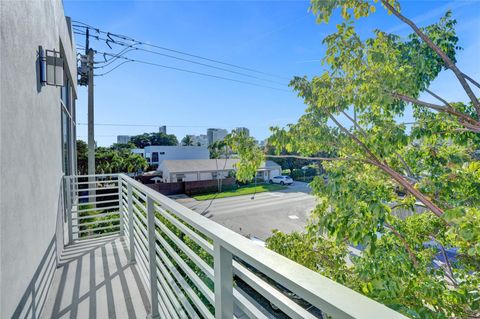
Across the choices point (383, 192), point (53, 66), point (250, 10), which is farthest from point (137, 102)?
point (383, 192)

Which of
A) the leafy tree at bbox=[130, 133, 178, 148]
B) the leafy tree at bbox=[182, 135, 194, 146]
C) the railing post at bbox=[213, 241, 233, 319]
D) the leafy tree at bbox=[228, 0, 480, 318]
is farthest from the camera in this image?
the leafy tree at bbox=[182, 135, 194, 146]

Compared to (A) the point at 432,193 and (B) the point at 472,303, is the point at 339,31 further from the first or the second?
(B) the point at 472,303

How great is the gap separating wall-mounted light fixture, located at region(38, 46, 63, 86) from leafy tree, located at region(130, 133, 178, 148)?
160 feet

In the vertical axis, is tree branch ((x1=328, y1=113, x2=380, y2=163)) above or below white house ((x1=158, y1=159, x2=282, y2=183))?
above

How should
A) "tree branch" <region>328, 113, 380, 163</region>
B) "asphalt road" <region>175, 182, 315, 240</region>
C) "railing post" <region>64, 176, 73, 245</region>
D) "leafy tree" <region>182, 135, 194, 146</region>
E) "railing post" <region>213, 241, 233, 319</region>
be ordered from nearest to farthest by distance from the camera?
"railing post" <region>213, 241, 233, 319</region>, "tree branch" <region>328, 113, 380, 163</region>, "railing post" <region>64, 176, 73, 245</region>, "asphalt road" <region>175, 182, 315, 240</region>, "leafy tree" <region>182, 135, 194, 146</region>

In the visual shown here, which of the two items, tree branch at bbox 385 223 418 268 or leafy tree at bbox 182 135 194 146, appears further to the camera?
leafy tree at bbox 182 135 194 146

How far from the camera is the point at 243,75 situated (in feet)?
58.5

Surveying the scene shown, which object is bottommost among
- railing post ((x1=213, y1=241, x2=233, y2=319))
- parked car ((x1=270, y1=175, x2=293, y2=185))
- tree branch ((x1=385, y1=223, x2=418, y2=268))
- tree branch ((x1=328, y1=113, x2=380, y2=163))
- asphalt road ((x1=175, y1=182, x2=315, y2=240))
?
asphalt road ((x1=175, y1=182, x2=315, y2=240))

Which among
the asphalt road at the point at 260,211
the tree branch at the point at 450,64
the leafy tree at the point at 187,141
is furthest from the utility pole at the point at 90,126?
the leafy tree at the point at 187,141

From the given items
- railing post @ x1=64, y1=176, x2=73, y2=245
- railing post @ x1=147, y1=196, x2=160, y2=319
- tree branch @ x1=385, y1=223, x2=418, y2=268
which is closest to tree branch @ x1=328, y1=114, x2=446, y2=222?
tree branch @ x1=385, y1=223, x2=418, y2=268

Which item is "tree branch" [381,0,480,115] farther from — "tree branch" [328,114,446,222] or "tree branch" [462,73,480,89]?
"tree branch" [328,114,446,222]

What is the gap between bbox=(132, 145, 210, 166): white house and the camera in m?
34.1

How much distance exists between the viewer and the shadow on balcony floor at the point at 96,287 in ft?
7.32

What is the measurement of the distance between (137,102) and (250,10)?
17.4 meters
